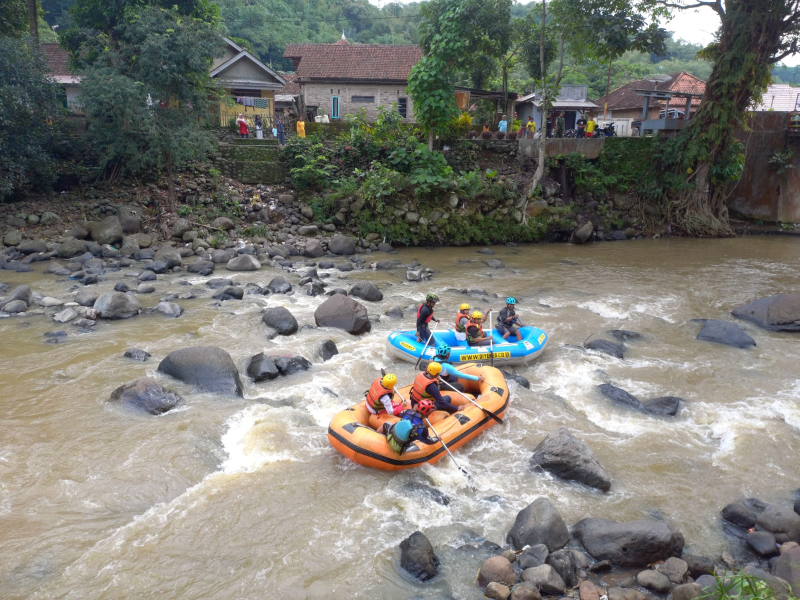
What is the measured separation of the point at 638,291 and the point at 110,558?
43.6ft

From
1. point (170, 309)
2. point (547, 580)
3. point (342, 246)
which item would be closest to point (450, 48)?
point (342, 246)

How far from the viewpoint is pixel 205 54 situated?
58.0ft

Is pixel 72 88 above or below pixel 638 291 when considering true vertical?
above

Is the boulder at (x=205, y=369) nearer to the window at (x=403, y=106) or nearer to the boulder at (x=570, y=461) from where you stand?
the boulder at (x=570, y=461)

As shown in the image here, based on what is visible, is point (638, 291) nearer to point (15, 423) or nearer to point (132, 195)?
point (15, 423)

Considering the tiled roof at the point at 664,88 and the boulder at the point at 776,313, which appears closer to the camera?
the boulder at the point at 776,313

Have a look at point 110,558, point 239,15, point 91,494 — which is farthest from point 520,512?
point 239,15

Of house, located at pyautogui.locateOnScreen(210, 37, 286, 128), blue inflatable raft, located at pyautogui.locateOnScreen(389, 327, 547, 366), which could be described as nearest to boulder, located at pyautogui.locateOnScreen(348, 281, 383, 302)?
blue inflatable raft, located at pyautogui.locateOnScreen(389, 327, 547, 366)

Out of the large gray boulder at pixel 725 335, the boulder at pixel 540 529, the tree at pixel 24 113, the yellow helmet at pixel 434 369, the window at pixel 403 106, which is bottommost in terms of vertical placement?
the boulder at pixel 540 529

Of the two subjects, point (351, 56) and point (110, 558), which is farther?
point (351, 56)

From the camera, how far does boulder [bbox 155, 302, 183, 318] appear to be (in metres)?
12.4

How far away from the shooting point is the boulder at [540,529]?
5.68 metres

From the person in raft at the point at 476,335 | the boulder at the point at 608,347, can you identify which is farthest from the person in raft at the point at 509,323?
the boulder at the point at 608,347

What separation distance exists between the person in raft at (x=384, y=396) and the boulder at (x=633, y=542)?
2.85 meters
